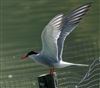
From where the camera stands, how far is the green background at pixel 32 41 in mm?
5059

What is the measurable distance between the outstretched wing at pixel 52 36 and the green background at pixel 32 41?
1912 millimetres

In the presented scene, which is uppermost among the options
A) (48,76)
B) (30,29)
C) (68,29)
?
(68,29)

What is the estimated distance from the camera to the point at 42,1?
18.0 feet

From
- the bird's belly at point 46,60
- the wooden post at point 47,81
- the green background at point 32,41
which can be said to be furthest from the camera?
the green background at point 32,41

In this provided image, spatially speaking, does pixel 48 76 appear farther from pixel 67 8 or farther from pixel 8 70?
pixel 67 8

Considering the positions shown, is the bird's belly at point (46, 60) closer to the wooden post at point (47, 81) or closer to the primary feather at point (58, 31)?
the primary feather at point (58, 31)

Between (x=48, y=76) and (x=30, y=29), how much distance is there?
8.43 ft

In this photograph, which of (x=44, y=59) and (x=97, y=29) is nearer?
(x=44, y=59)

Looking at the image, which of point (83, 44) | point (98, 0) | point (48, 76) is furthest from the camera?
point (98, 0)

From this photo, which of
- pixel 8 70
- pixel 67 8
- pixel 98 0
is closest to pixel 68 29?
pixel 8 70

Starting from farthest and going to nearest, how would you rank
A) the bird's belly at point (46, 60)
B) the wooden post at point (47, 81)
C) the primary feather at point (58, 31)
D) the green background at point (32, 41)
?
the green background at point (32, 41), the bird's belly at point (46, 60), the primary feather at point (58, 31), the wooden post at point (47, 81)

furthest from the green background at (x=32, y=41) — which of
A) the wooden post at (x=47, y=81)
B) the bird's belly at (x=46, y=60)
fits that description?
the wooden post at (x=47, y=81)

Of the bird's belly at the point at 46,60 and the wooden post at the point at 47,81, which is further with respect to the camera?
the bird's belly at the point at 46,60

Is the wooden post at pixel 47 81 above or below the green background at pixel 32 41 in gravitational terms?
above
